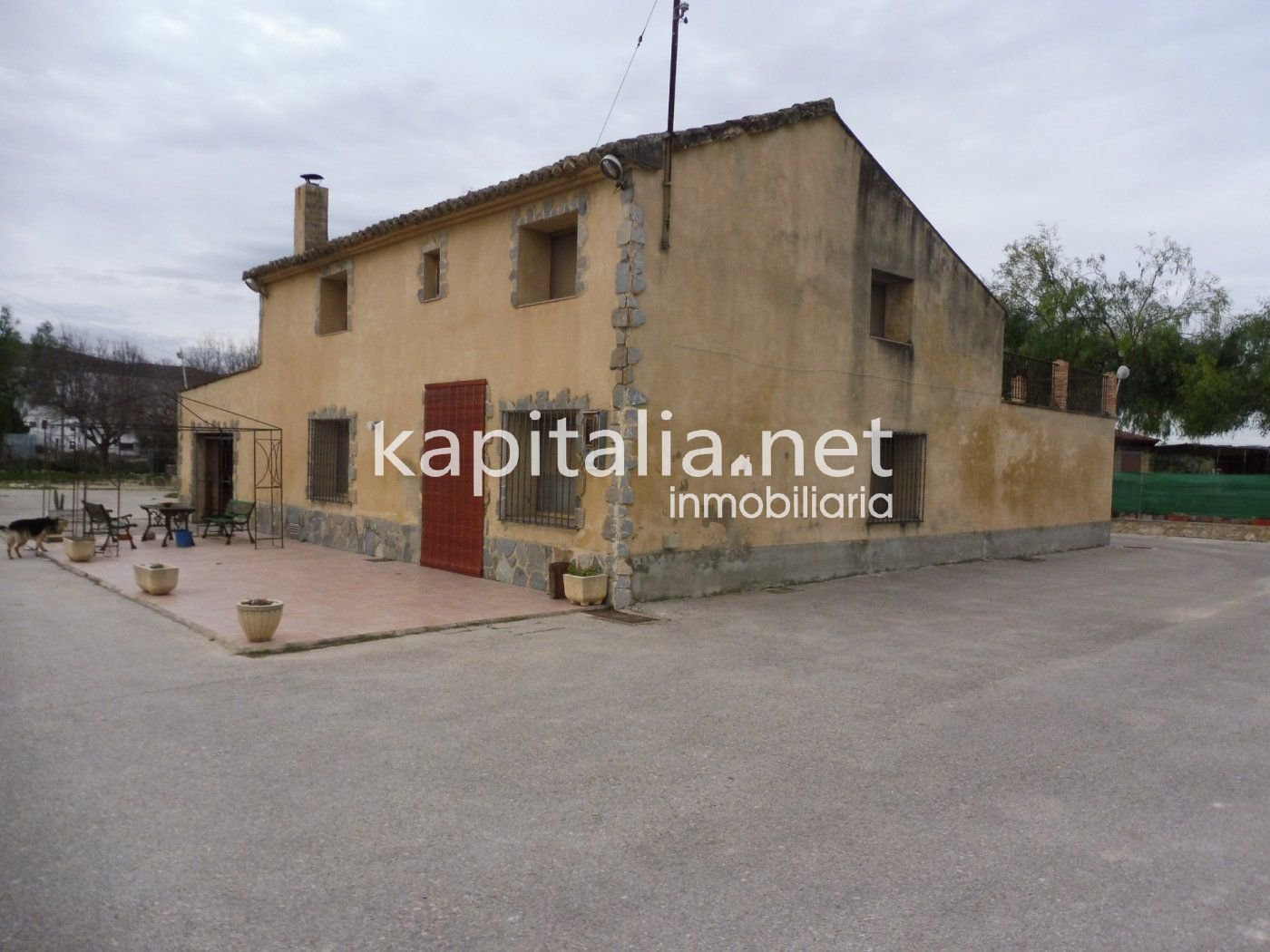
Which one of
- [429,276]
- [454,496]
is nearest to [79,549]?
[454,496]

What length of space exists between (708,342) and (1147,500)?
71.5 ft

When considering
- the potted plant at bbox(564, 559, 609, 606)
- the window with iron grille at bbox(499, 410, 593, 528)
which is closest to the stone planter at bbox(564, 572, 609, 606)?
the potted plant at bbox(564, 559, 609, 606)

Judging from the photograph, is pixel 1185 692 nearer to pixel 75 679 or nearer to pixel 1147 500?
pixel 75 679

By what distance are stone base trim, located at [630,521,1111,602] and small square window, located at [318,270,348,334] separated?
8272 mm

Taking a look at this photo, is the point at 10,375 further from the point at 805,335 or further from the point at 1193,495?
the point at 1193,495

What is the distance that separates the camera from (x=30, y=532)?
13.5 m

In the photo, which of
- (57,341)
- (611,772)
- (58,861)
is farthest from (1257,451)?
(57,341)

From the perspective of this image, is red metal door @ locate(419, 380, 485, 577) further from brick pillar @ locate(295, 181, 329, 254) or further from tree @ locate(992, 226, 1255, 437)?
tree @ locate(992, 226, 1255, 437)

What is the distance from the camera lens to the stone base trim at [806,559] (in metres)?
10.0

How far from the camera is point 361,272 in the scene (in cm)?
1430

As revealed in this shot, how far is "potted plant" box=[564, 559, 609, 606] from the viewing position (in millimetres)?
9438

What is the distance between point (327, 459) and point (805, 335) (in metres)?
8.63

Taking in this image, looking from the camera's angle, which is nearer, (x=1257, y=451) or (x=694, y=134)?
(x=694, y=134)

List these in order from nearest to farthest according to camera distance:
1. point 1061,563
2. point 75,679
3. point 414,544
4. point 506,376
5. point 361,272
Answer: point 75,679 → point 506,376 → point 414,544 → point 361,272 → point 1061,563
